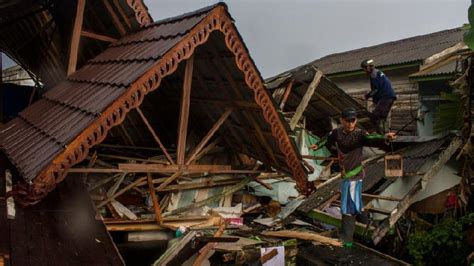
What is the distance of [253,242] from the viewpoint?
6312 millimetres

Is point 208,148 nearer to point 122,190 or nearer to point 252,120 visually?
point 252,120

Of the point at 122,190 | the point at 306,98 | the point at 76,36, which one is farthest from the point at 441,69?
the point at 76,36

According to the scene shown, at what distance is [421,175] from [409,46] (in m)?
12.7

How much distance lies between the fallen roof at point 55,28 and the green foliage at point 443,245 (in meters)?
7.26

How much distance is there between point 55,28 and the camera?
955cm

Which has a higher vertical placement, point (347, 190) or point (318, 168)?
point (347, 190)

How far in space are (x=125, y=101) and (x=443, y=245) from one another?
790 centimetres

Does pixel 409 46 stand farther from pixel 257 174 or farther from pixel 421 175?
pixel 257 174

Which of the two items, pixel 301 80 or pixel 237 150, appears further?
pixel 301 80

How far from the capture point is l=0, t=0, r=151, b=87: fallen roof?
7.32 m

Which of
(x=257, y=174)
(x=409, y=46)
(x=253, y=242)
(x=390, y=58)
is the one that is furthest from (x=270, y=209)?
(x=409, y=46)

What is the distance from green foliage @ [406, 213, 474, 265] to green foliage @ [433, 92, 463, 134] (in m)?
2.30

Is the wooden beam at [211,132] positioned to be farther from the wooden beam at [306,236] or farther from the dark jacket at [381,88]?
the dark jacket at [381,88]

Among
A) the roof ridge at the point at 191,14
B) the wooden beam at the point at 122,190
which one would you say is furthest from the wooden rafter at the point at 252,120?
the wooden beam at the point at 122,190
